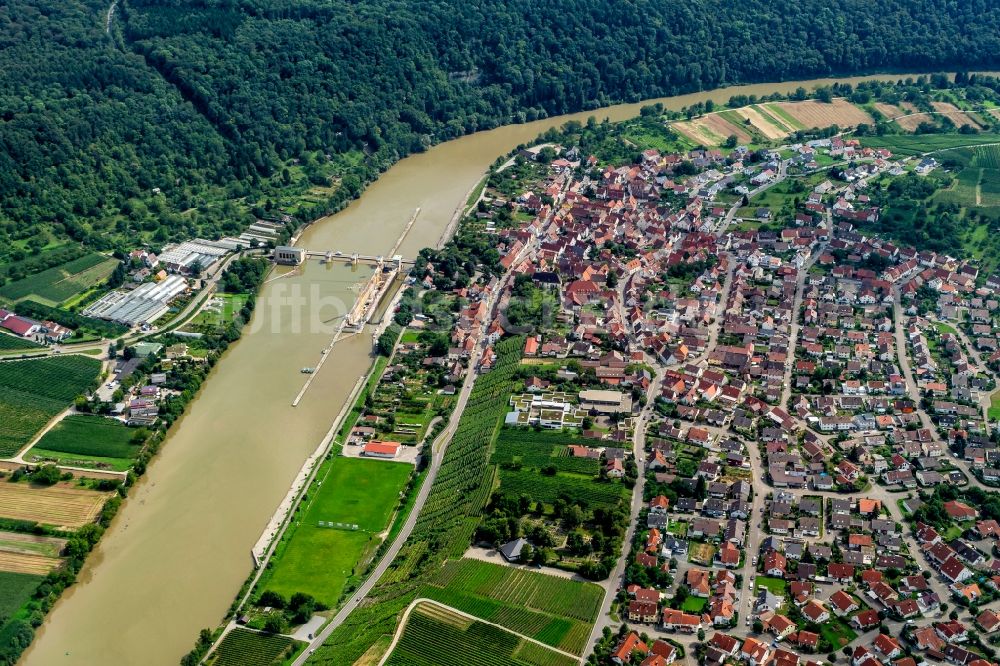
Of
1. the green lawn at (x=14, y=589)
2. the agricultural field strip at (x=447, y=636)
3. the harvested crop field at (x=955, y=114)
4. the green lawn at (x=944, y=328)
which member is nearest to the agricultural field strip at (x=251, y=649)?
the agricultural field strip at (x=447, y=636)

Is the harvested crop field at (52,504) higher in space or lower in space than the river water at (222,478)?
higher

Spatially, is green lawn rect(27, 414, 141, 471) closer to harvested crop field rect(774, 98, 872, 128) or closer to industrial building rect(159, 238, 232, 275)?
industrial building rect(159, 238, 232, 275)

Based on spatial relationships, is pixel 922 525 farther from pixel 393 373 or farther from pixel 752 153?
pixel 752 153

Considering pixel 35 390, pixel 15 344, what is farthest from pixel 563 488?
pixel 15 344

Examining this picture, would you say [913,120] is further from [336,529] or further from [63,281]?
[63,281]

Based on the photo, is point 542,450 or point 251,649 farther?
point 542,450

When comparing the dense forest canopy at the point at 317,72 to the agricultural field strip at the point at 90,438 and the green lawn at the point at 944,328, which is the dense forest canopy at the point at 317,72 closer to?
the agricultural field strip at the point at 90,438
